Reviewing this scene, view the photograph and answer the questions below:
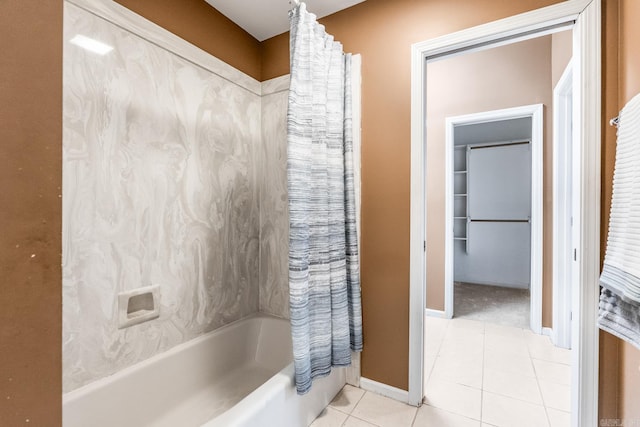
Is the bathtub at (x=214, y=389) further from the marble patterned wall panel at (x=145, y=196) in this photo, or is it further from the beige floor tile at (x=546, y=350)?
the beige floor tile at (x=546, y=350)

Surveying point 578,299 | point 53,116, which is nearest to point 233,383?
point 53,116

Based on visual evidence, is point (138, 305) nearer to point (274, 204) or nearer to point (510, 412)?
point (274, 204)

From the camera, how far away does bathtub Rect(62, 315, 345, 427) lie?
1.16 metres

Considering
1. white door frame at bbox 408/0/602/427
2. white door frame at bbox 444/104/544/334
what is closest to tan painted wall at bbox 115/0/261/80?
white door frame at bbox 408/0/602/427

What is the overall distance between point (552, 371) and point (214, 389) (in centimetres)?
220

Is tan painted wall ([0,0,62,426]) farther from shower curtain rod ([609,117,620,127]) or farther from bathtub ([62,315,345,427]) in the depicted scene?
shower curtain rod ([609,117,620,127])

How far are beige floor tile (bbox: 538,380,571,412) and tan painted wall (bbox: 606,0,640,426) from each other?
0.45 m

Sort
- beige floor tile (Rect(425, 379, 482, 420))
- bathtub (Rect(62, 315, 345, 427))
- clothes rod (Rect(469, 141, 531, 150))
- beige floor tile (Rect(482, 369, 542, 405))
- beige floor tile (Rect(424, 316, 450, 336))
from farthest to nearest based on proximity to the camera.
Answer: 1. clothes rod (Rect(469, 141, 531, 150))
2. beige floor tile (Rect(424, 316, 450, 336))
3. beige floor tile (Rect(482, 369, 542, 405))
4. beige floor tile (Rect(425, 379, 482, 420))
5. bathtub (Rect(62, 315, 345, 427))

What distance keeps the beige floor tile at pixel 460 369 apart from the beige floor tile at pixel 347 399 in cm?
Answer: 54

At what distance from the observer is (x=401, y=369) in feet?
5.34

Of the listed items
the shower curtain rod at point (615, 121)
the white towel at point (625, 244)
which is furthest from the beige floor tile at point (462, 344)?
the shower curtain rod at point (615, 121)

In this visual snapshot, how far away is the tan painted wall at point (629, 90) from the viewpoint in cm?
105

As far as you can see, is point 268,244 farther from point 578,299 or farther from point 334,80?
point 578,299

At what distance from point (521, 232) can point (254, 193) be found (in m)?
3.94
